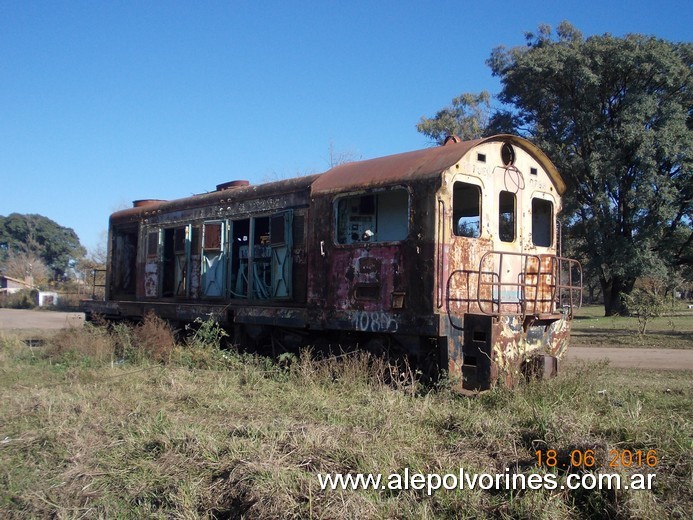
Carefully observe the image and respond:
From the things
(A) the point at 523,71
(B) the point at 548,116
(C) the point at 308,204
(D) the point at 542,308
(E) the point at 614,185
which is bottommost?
(D) the point at 542,308

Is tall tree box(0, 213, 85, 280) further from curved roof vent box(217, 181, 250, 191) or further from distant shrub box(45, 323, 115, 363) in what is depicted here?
curved roof vent box(217, 181, 250, 191)

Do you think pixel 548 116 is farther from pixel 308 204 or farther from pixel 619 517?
pixel 619 517

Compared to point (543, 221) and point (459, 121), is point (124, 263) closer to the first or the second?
point (543, 221)

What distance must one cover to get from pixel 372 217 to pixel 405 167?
1.07 meters

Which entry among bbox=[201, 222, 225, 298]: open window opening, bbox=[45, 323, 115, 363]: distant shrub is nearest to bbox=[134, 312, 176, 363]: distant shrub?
bbox=[45, 323, 115, 363]: distant shrub

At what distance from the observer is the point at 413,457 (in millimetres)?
4781

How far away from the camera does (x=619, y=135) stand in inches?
1001

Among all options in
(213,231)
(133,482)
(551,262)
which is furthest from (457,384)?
(213,231)

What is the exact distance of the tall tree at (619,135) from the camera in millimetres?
25297

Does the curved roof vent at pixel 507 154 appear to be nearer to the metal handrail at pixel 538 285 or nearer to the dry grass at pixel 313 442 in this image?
the metal handrail at pixel 538 285

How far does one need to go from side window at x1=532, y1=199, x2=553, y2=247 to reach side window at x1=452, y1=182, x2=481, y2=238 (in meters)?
1.43

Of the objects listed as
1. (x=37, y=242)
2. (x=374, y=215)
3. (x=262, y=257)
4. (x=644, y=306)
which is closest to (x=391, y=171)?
(x=374, y=215)

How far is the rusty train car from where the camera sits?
7281 millimetres

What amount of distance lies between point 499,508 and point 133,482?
9.89 ft
